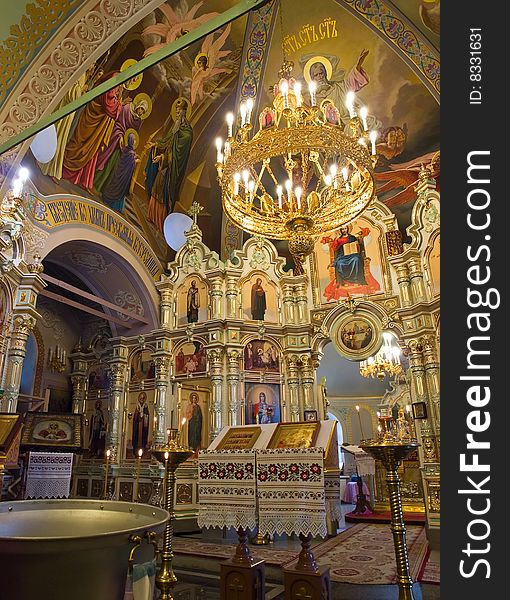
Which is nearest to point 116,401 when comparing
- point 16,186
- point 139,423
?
point 139,423

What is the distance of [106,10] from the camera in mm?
5652

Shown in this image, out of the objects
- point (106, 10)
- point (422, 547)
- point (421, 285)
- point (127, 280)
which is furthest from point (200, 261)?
point (422, 547)

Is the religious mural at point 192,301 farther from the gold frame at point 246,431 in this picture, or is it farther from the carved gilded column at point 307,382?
the gold frame at point 246,431

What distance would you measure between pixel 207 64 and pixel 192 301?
564cm

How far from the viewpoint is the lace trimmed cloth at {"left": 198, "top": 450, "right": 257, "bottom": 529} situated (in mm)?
3717

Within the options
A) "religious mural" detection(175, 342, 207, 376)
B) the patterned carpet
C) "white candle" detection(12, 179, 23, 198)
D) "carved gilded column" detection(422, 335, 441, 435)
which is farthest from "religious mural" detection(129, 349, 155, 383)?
"carved gilded column" detection(422, 335, 441, 435)

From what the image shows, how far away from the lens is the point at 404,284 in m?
9.35

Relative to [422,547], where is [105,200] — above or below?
above

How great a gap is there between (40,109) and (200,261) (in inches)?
228

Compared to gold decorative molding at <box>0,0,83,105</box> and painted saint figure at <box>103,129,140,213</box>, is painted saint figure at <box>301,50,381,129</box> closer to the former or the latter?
painted saint figure at <box>103,129,140,213</box>

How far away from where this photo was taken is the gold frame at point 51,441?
350 inches

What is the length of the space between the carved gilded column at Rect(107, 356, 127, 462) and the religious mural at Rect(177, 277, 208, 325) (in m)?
1.88

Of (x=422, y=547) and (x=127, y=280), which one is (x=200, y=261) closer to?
(x=127, y=280)

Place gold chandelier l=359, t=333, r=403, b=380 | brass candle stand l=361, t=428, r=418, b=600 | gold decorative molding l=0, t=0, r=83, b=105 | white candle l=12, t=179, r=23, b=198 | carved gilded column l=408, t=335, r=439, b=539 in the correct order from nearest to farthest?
brass candle stand l=361, t=428, r=418, b=600 < gold decorative molding l=0, t=0, r=83, b=105 < white candle l=12, t=179, r=23, b=198 < carved gilded column l=408, t=335, r=439, b=539 < gold chandelier l=359, t=333, r=403, b=380
